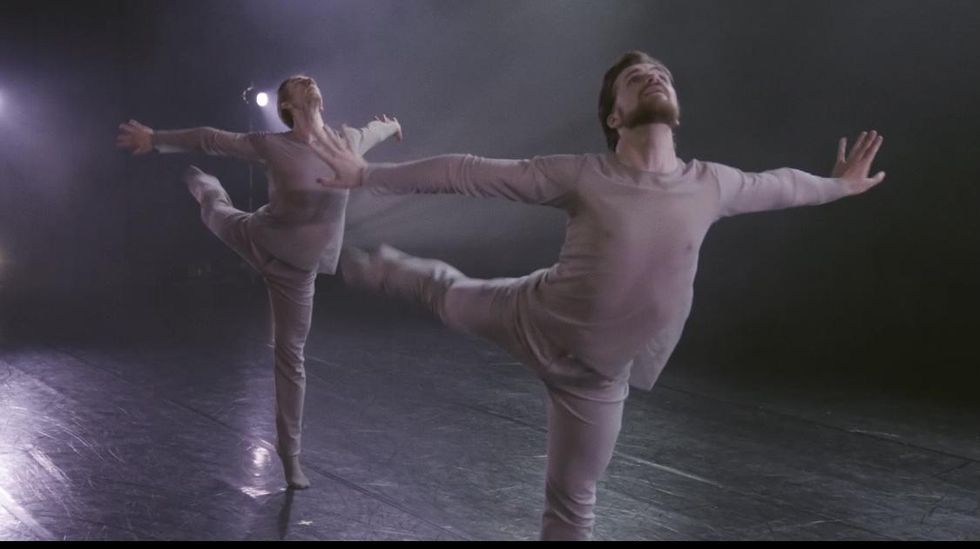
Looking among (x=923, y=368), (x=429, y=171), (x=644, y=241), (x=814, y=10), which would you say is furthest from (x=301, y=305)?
(x=814, y=10)

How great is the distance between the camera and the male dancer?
3709mm

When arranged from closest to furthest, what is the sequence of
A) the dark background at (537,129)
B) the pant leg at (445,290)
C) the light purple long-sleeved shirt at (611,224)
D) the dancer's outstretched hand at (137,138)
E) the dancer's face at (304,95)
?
the light purple long-sleeved shirt at (611,224) → the pant leg at (445,290) → the dancer's face at (304,95) → the dancer's outstretched hand at (137,138) → the dark background at (537,129)

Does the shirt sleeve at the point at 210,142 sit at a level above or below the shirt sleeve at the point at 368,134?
below

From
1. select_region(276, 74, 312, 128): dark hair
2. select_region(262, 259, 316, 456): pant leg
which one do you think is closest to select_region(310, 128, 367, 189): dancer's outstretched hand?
select_region(276, 74, 312, 128): dark hair

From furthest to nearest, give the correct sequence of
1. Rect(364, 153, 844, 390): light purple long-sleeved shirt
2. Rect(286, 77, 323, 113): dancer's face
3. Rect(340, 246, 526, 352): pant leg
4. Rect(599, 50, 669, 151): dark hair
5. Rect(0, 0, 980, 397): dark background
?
Rect(0, 0, 980, 397): dark background → Rect(286, 77, 323, 113): dancer's face → Rect(340, 246, 526, 352): pant leg → Rect(599, 50, 669, 151): dark hair → Rect(364, 153, 844, 390): light purple long-sleeved shirt

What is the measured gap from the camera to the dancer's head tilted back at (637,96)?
238 centimetres

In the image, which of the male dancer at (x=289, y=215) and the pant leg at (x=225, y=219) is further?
the pant leg at (x=225, y=219)

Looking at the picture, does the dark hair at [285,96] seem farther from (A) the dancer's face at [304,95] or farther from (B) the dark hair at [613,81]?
(B) the dark hair at [613,81]

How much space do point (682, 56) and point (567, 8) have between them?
1252 mm

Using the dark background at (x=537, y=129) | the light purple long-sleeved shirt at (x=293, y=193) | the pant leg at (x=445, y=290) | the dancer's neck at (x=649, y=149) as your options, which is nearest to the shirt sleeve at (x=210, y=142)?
the light purple long-sleeved shirt at (x=293, y=193)

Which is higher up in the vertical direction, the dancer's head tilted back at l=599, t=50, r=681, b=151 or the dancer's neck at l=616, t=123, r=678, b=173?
the dancer's head tilted back at l=599, t=50, r=681, b=151

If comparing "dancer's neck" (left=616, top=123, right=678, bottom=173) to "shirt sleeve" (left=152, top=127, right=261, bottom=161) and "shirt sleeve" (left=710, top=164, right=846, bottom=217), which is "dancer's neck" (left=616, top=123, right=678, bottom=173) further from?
"shirt sleeve" (left=152, top=127, right=261, bottom=161)

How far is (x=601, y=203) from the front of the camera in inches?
93.0

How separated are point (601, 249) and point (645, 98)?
395mm
